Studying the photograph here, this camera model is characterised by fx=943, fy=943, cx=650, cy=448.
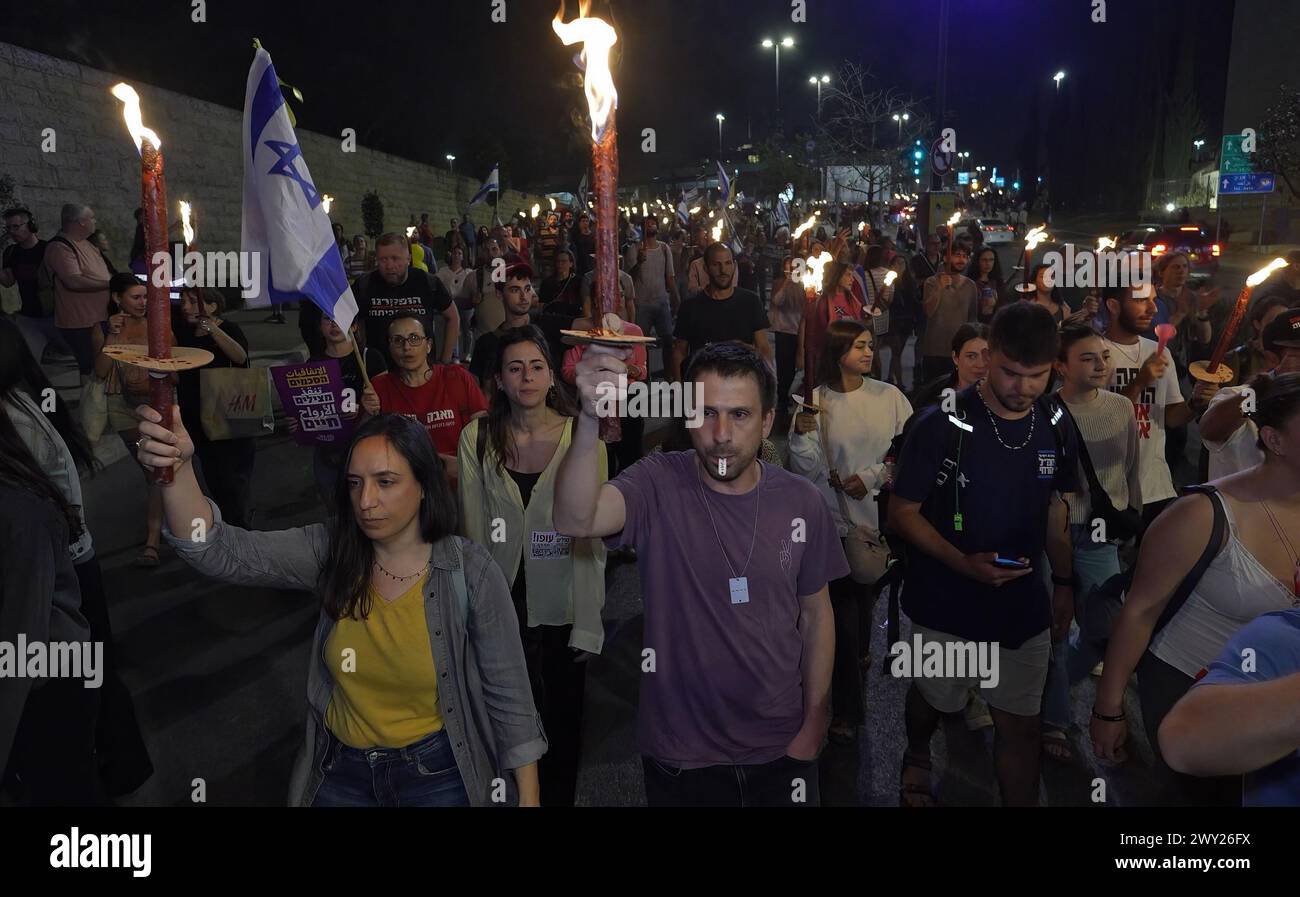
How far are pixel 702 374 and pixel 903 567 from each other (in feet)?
5.35

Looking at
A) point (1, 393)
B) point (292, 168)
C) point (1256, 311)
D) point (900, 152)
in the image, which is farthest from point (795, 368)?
point (900, 152)

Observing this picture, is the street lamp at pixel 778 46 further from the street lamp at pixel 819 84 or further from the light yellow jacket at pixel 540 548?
the light yellow jacket at pixel 540 548

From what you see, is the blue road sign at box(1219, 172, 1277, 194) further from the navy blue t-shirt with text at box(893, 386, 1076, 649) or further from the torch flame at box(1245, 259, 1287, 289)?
the navy blue t-shirt with text at box(893, 386, 1076, 649)

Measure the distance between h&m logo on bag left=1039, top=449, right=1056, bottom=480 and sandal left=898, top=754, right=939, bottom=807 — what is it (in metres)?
1.30

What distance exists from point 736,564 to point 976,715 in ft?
8.73

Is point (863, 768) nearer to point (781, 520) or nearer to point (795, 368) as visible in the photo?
point (781, 520)

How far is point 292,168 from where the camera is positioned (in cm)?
365

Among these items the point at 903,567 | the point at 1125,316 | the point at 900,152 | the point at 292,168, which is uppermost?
the point at 900,152

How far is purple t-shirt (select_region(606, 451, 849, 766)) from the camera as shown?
9.04 ft

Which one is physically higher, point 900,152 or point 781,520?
point 900,152

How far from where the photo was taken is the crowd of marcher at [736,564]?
8.97 feet

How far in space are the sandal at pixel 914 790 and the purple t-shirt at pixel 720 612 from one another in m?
1.40
